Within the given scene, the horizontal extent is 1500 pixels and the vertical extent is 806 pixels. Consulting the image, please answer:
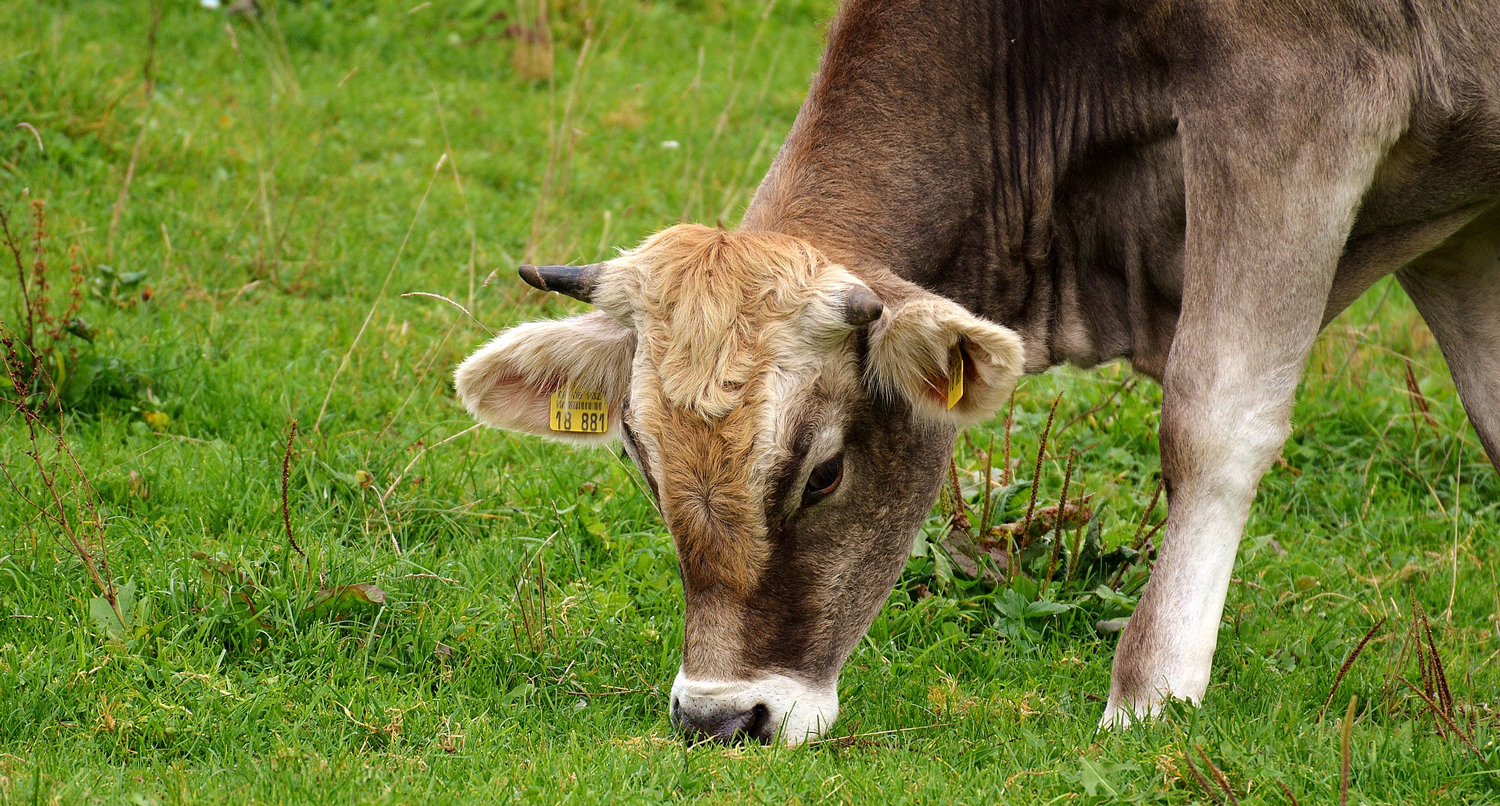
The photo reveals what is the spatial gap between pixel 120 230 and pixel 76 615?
3.35 metres

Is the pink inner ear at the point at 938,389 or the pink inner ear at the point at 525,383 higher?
the pink inner ear at the point at 938,389

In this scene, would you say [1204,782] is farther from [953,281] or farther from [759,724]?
[953,281]

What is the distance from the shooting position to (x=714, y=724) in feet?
12.6

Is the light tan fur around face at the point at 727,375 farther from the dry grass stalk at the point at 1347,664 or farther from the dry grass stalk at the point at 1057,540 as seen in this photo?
the dry grass stalk at the point at 1347,664

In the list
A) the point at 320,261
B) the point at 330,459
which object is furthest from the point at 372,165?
the point at 330,459

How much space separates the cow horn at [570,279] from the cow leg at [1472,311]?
263 centimetres

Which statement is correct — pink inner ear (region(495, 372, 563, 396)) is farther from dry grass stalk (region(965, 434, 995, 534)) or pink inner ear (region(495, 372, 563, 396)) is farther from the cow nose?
dry grass stalk (region(965, 434, 995, 534))

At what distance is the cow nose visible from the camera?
3814 mm

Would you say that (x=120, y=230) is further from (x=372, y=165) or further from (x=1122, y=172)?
(x=1122, y=172)

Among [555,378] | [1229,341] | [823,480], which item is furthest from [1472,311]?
[555,378]

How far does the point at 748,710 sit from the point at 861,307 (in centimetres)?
111

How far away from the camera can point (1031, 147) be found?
176 inches

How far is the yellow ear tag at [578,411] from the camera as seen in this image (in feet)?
14.4

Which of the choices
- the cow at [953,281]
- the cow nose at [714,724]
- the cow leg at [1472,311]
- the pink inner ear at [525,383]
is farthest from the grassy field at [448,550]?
the cow leg at [1472,311]
